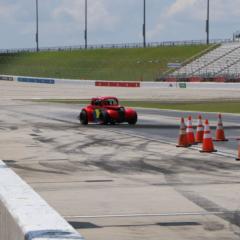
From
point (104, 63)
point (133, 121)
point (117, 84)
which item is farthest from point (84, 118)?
point (104, 63)

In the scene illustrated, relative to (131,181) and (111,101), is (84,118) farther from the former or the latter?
(131,181)

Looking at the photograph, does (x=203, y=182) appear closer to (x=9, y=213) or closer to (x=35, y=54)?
(x=9, y=213)

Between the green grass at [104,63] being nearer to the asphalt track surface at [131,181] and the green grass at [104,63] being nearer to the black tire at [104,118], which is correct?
the black tire at [104,118]

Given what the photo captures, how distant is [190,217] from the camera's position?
9.27 m

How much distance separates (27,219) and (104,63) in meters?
104

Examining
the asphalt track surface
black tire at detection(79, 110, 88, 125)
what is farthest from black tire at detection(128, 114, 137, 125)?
the asphalt track surface

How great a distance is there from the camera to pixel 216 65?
92.1m

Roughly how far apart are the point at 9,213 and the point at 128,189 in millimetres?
6783

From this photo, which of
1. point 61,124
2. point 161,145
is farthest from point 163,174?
point 61,124

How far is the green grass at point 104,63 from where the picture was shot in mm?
99438

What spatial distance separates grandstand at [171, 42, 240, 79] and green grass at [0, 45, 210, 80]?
324 centimetres

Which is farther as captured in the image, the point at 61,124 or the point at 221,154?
the point at 61,124

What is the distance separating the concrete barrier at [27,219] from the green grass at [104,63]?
87997 millimetres

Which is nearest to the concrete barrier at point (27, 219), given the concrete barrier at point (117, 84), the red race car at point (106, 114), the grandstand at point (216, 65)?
the red race car at point (106, 114)
